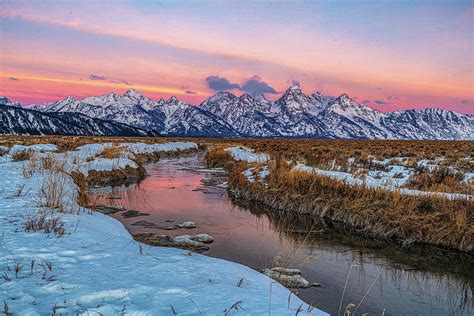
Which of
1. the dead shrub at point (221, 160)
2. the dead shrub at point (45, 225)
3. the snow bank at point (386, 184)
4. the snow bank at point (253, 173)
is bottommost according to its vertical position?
the dead shrub at point (221, 160)

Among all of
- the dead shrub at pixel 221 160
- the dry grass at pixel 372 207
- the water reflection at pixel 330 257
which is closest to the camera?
the water reflection at pixel 330 257

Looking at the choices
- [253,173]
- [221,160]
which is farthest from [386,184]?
[221,160]

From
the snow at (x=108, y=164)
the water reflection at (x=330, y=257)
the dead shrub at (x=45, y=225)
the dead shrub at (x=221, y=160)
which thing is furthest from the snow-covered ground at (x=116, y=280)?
the dead shrub at (x=221, y=160)

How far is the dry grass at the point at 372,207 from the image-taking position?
1048 centimetres

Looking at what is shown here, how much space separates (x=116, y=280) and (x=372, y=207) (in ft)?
33.1

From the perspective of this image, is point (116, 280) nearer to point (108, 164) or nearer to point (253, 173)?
point (253, 173)

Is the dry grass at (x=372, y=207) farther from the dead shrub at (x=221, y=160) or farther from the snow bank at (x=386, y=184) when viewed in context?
the dead shrub at (x=221, y=160)

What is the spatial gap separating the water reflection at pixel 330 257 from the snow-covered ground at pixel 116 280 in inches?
67.8

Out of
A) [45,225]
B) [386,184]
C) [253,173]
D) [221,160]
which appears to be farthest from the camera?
[221,160]

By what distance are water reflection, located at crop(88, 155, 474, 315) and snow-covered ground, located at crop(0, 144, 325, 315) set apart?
1721mm

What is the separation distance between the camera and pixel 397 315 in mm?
6301

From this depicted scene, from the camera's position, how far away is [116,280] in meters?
4.46

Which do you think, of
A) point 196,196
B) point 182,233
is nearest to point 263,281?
point 182,233

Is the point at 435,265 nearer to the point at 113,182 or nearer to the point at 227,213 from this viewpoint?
the point at 227,213
